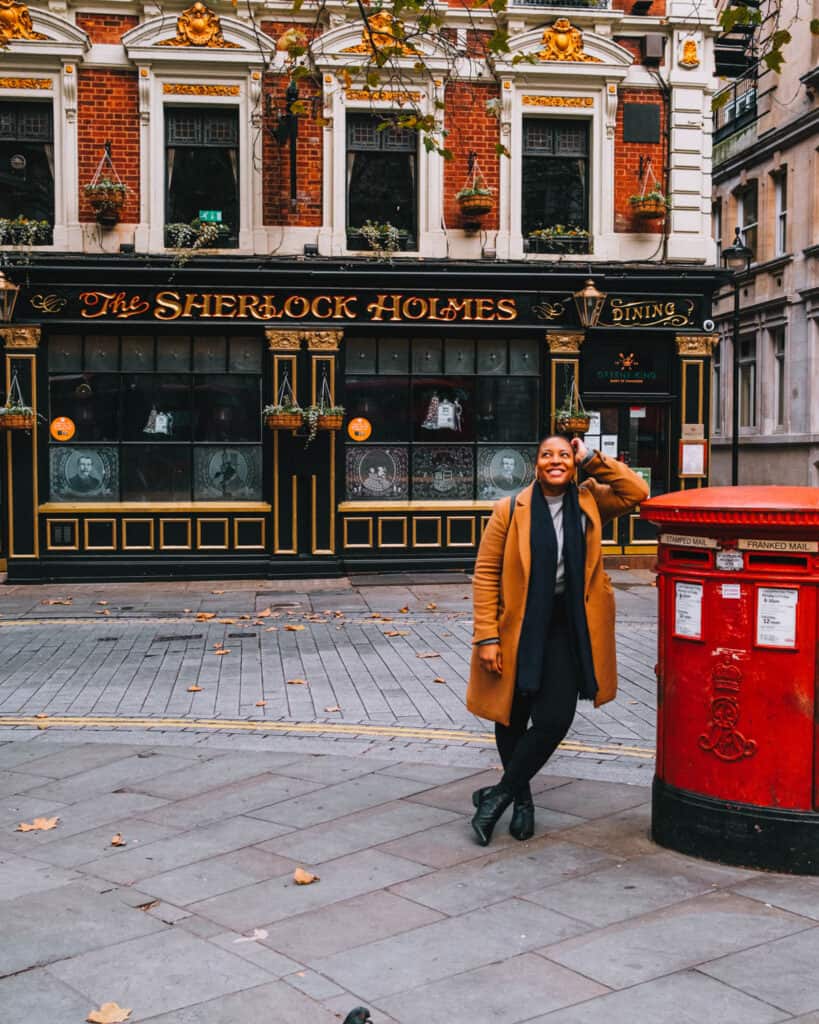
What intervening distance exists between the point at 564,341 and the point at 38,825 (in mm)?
12471

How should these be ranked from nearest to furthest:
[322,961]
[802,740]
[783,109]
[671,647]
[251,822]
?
[322,961], [802,740], [671,647], [251,822], [783,109]

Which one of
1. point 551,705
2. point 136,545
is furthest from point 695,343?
point 551,705

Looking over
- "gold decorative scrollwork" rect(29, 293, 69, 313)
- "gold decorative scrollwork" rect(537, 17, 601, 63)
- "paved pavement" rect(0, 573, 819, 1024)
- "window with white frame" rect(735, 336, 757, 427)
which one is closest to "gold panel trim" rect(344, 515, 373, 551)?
"gold decorative scrollwork" rect(29, 293, 69, 313)

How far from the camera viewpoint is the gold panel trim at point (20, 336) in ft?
52.0

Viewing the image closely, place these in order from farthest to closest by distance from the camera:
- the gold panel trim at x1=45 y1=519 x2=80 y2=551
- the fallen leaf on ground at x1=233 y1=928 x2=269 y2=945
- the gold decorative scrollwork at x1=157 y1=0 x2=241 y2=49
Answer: the gold panel trim at x1=45 y1=519 x2=80 y2=551, the gold decorative scrollwork at x1=157 y1=0 x2=241 y2=49, the fallen leaf on ground at x1=233 y1=928 x2=269 y2=945

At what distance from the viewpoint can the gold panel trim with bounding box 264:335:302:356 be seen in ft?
53.2

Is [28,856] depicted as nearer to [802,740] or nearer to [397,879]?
[397,879]

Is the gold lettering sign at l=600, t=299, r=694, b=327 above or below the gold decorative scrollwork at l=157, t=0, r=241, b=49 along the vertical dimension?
below

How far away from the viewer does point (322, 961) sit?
13.7 feet

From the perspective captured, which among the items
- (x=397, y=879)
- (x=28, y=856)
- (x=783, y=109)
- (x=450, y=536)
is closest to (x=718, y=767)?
(x=397, y=879)

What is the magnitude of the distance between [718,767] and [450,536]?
1188 cm

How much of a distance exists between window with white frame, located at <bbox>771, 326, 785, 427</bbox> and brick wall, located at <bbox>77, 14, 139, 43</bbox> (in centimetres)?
1958

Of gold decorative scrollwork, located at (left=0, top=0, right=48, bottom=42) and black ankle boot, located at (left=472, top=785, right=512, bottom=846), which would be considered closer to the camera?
black ankle boot, located at (left=472, top=785, right=512, bottom=846)

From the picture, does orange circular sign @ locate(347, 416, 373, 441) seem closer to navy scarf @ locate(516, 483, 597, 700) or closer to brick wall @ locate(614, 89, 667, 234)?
brick wall @ locate(614, 89, 667, 234)
